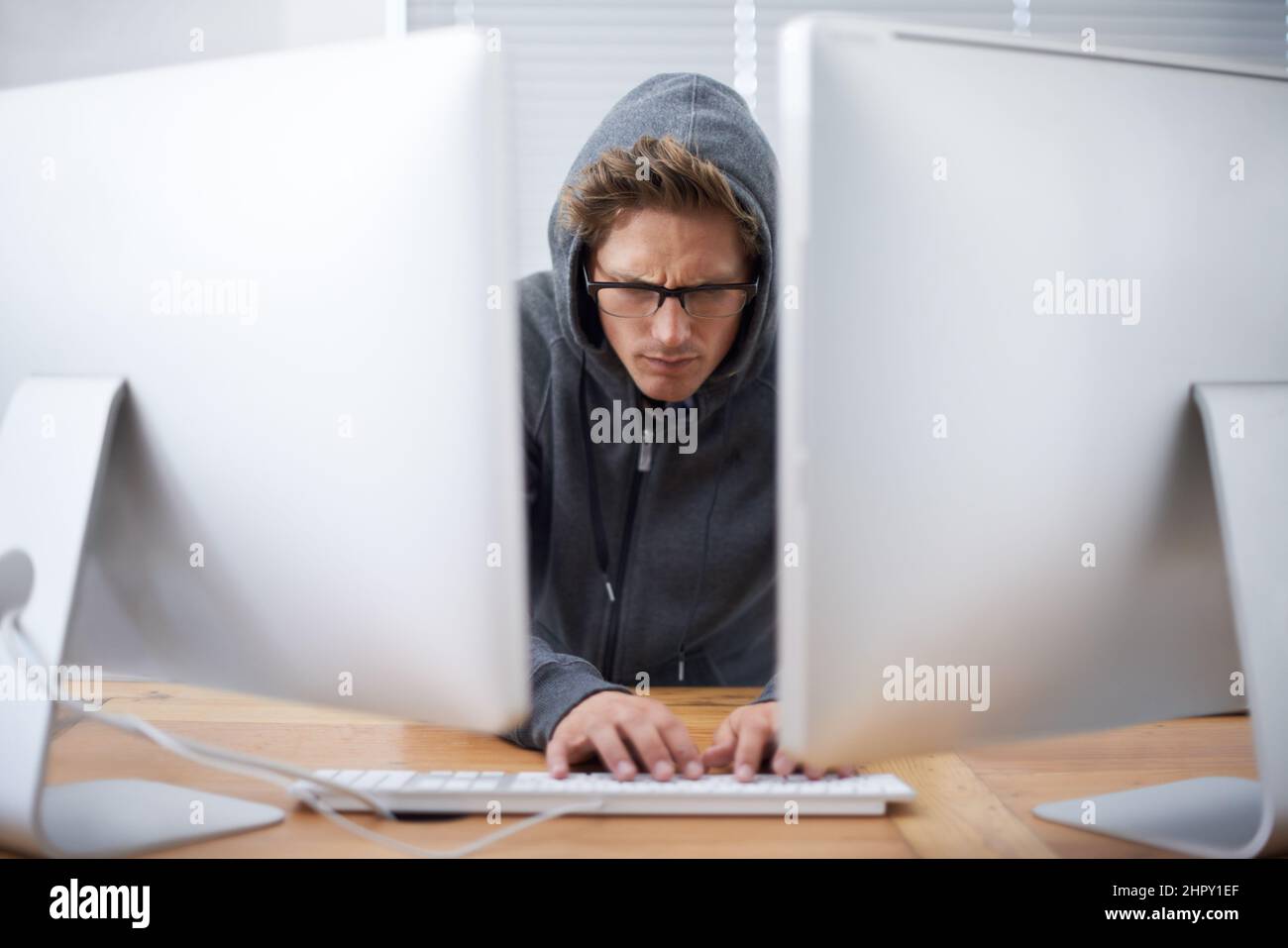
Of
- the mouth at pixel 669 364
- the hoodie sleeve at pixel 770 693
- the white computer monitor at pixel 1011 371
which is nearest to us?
the white computer monitor at pixel 1011 371

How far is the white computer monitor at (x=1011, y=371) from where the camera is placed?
19.3 inches

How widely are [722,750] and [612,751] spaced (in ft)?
0.31

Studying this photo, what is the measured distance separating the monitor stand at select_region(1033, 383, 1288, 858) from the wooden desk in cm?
8

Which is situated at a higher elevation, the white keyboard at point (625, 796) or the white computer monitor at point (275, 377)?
the white computer monitor at point (275, 377)

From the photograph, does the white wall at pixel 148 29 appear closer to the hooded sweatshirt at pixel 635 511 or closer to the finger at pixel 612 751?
the hooded sweatshirt at pixel 635 511

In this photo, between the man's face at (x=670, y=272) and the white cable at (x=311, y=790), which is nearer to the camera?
the white cable at (x=311, y=790)

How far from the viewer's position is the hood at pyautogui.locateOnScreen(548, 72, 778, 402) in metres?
1.12

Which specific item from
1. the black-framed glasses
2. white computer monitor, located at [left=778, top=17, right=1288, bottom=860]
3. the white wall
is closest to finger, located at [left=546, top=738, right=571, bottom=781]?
white computer monitor, located at [left=778, top=17, right=1288, bottom=860]

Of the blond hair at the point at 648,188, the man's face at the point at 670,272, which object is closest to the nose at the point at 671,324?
the man's face at the point at 670,272
